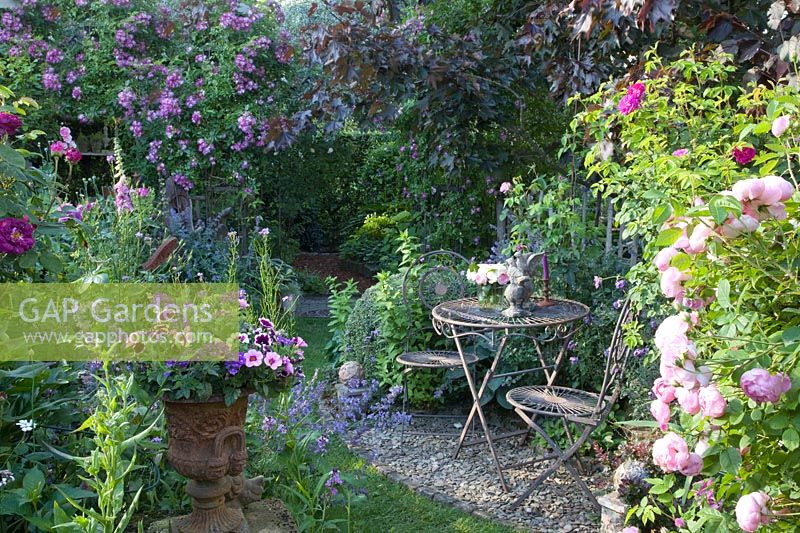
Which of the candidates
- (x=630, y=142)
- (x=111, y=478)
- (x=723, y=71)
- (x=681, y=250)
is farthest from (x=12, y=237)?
(x=723, y=71)

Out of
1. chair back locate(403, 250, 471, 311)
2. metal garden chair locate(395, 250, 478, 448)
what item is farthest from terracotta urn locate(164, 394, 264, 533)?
chair back locate(403, 250, 471, 311)

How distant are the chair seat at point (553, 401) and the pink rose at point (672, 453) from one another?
1.93 meters

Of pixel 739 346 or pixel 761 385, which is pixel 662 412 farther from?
pixel 761 385

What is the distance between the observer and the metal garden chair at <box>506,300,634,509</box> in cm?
320

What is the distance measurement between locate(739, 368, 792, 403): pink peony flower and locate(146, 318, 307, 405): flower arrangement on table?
155 centimetres

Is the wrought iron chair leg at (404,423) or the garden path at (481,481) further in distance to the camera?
the wrought iron chair leg at (404,423)

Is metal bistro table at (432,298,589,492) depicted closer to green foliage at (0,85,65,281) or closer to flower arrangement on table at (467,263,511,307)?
flower arrangement on table at (467,263,511,307)

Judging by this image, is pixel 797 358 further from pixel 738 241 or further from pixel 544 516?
pixel 544 516

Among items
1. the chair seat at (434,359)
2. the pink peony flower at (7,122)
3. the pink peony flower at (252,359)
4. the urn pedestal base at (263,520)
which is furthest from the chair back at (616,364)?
Answer: the pink peony flower at (7,122)

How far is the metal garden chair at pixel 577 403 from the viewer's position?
3.20 m

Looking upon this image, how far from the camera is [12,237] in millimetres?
2121

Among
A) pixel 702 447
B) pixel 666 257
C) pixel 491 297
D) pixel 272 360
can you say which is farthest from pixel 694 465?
pixel 491 297

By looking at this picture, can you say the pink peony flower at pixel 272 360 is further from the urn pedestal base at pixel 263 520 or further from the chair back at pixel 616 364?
the chair back at pixel 616 364

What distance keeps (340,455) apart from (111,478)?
2.19 metres
